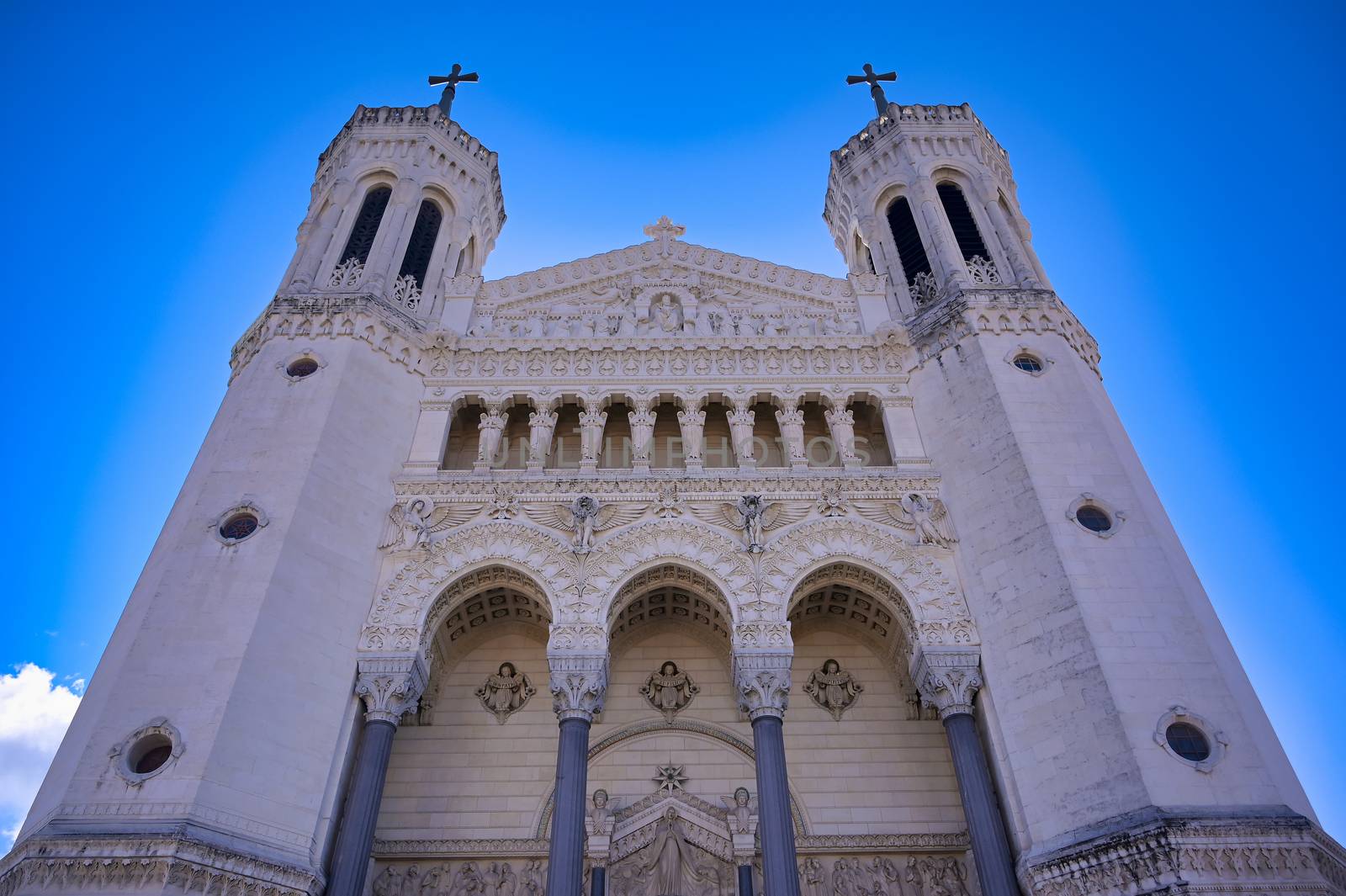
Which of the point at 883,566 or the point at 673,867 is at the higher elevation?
the point at 883,566

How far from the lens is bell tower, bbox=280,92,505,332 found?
22062mm

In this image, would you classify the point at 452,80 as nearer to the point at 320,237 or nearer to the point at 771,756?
the point at 320,237

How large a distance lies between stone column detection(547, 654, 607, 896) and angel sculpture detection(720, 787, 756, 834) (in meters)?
2.72

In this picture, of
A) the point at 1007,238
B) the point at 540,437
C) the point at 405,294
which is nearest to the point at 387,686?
the point at 540,437

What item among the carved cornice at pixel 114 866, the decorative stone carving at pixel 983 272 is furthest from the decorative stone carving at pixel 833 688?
the carved cornice at pixel 114 866

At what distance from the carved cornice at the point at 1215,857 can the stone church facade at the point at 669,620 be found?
5 centimetres

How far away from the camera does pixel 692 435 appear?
19656 millimetres

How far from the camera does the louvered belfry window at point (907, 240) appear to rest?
23344 millimetres

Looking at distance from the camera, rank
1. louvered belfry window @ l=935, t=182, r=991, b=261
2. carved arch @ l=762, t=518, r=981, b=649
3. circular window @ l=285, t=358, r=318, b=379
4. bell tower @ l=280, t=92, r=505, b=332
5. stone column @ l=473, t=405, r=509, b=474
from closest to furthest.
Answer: carved arch @ l=762, t=518, r=981, b=649
stone column @ l=473, t=405, r=509, b=474
circular window @ l=285, t=358, r=318, b=379
bell tower @ l=280, t=92, r=505, b=332
louvered belfry window @ l=935, t=182, r=991, b=261

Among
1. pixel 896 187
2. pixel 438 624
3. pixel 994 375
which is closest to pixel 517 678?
pixel 438 624

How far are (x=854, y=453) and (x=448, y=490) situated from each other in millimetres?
8530

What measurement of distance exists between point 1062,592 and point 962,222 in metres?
11.9

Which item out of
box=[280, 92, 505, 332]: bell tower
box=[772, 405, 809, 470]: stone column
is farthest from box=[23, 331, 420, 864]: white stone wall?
box=[772, 405, 809, 470]: stone column

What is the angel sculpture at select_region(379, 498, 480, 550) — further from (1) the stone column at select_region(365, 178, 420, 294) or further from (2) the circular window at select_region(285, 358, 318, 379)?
(1) the stone column at select_region(365, 178, 420, 294)
